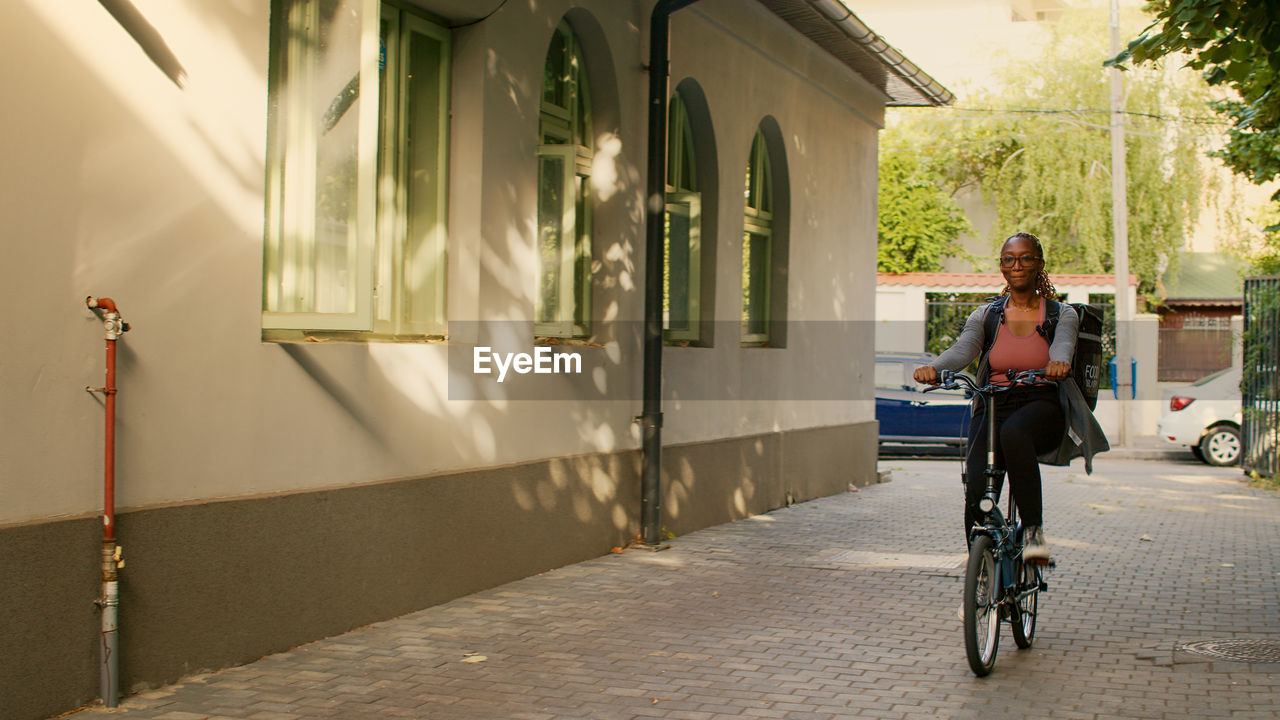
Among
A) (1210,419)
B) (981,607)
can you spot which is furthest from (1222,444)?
(981,607)

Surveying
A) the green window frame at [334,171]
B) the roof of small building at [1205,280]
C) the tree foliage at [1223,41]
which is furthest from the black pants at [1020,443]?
the roof of small building at [1205,280]

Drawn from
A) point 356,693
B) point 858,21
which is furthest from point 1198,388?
point 356,693

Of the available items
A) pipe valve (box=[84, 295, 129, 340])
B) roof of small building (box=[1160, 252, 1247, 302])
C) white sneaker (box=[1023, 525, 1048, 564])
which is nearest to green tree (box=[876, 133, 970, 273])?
roof of small building (box=[1160, 252, 1247, 302])

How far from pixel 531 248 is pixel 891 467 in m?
12.0

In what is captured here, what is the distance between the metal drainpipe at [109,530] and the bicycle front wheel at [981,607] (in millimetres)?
3612

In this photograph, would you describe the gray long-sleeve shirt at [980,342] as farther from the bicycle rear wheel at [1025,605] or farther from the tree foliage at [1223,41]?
the tree foliage at [1223,41]

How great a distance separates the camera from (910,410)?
21.1m

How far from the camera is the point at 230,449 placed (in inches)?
239

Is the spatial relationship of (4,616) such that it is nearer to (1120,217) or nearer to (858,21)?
(858,21)

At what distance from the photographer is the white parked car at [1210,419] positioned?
66.5ft

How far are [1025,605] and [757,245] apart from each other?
767 cm

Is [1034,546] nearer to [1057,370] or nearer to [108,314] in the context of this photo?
[1057,370]

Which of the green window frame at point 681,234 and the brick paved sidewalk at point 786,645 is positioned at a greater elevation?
the green window frame at point 681,234

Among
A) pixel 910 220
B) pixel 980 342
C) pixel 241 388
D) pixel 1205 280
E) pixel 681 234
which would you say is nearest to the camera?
pixel 241 388
